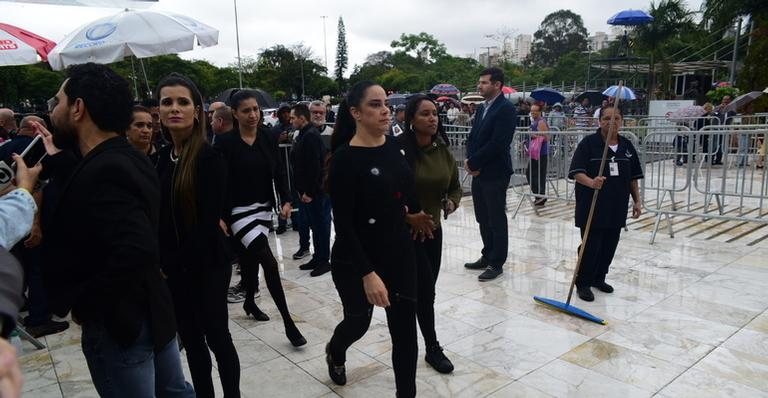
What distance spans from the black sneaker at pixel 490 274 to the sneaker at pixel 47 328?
3.87 m

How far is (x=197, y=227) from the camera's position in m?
2.70

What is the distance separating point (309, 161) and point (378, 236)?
3.23m

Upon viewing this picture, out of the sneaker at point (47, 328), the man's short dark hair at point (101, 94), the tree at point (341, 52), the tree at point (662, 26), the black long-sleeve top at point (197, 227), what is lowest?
the sneaker at point (47, 328)

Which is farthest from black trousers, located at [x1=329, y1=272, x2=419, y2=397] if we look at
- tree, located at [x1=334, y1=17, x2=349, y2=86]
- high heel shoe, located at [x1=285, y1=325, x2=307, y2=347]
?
tree, located at [x1=334, y1=17, x2=349, y2=86]

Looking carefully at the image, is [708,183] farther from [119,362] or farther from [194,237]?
[119,362]

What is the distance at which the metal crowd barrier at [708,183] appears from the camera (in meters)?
6.80

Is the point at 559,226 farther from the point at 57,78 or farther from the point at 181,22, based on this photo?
the point at 57,78

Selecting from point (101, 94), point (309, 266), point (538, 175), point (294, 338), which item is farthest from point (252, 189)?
point (538, 175)

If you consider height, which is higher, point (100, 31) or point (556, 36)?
point (556, 36)

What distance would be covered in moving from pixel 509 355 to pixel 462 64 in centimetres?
7357

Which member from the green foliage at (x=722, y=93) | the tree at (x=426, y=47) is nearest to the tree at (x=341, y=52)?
the tree at (x=426, y=47)

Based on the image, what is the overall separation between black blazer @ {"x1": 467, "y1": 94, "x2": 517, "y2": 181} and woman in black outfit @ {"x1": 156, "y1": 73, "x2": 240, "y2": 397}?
3.10 metres

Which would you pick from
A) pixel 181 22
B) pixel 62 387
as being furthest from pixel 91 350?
pixel 181 22

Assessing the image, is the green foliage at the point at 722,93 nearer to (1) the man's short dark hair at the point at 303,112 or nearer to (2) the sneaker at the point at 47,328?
(1) the man's short dark hair at the point at 303,112
